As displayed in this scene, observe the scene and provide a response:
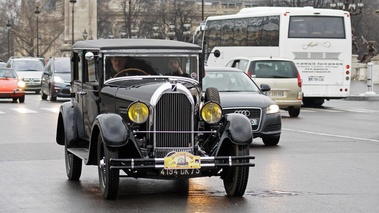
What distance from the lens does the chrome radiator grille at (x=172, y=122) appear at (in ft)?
36.9

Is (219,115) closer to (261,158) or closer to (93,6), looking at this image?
(261,158)

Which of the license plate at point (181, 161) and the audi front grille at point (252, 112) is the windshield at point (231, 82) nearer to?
the audi front grille at point (252, 112)

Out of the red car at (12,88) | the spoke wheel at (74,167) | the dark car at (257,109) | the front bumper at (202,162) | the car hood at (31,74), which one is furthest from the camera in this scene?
the car hood at (31,74)

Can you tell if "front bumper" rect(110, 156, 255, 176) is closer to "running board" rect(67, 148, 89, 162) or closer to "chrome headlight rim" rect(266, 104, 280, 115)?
"running board" rect(67, 148, 89, 162)

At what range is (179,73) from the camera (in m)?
12.5

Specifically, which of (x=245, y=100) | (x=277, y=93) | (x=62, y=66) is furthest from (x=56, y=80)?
(x=245, y=100)

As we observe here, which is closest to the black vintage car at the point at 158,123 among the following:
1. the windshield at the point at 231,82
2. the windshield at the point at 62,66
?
the windshield at the point at 231,82

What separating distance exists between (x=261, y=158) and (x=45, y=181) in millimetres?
4376

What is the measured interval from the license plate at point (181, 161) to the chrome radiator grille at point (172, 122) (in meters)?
0.31

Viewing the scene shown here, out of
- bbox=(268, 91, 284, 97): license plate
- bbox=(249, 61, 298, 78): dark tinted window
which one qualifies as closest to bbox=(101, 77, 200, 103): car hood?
bbox=(268, 91, 284, 97): license plate

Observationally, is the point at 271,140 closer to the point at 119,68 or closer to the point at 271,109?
the point at 271,109

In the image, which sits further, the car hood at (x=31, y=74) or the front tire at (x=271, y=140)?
the car hood at (x=31, y=74)

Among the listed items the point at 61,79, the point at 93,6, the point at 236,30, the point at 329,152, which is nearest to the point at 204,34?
the point at 236,30

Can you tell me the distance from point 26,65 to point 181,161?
40.9 meters
